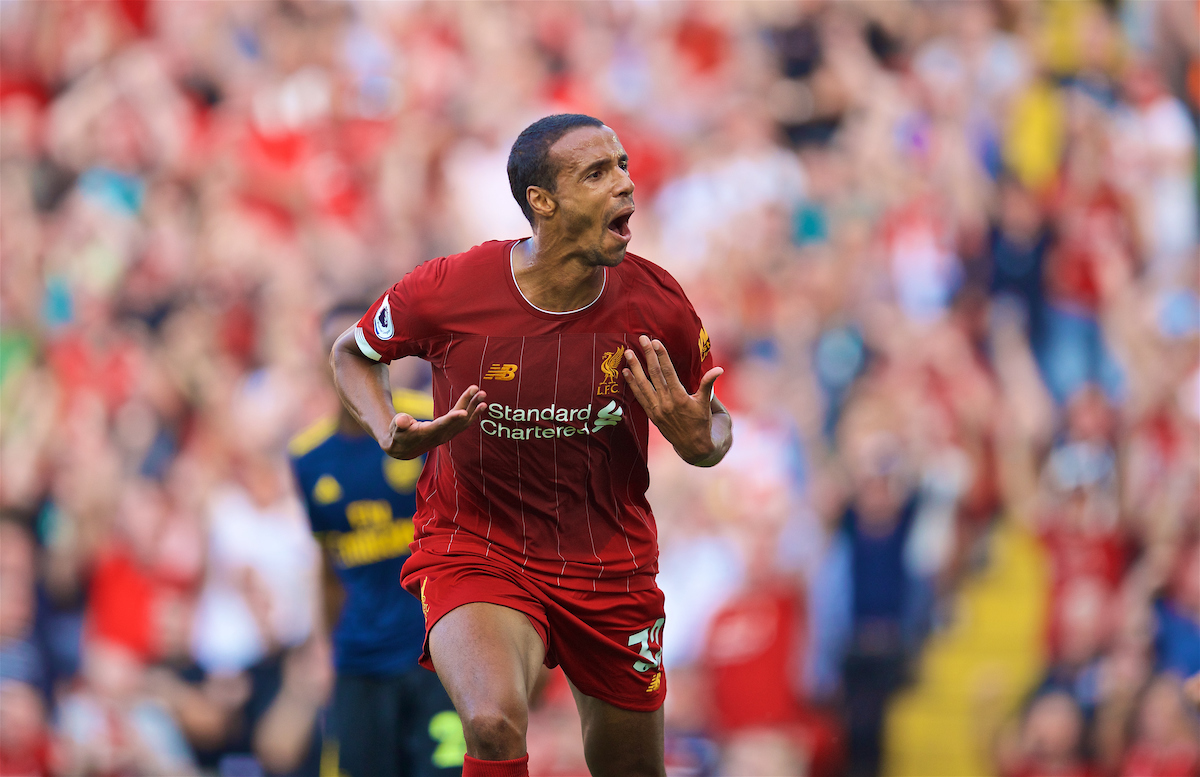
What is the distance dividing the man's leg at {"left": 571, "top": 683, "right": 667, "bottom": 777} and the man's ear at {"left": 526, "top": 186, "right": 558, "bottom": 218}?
5.04 feet

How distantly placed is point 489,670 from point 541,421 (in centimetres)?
80

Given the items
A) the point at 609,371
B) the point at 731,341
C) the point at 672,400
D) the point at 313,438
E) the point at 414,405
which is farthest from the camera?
the point at 731,341

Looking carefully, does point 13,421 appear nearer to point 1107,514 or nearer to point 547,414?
point 547,414

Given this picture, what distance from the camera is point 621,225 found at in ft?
13.4

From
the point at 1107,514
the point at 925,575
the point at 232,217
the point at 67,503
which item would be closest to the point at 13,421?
the point at 67,503

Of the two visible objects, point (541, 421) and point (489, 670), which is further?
point (541, 421)

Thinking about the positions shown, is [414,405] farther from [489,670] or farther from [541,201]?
[489,670]

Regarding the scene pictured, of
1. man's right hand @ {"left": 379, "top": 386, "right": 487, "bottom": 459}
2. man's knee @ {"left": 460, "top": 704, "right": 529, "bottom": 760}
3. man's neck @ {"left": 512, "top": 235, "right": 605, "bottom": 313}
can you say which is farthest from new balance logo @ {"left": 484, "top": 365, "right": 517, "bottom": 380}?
man's knee @ {"left": 460, "top": 704, "right": 529, "bottom": 760}

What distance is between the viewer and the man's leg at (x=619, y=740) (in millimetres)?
4254

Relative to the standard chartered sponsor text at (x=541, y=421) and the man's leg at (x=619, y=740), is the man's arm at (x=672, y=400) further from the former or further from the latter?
the man's leg at (x=619, y=740)

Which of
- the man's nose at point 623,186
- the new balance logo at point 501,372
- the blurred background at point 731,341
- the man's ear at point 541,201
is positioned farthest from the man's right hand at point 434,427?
the blurred background at point 731,341

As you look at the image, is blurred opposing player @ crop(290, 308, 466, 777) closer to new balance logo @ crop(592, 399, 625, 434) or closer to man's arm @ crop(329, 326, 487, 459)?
man's arm @ crop(329, 326, 487, 459)

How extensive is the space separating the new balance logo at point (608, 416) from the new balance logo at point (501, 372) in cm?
30

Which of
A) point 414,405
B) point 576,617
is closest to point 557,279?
point 576,617
